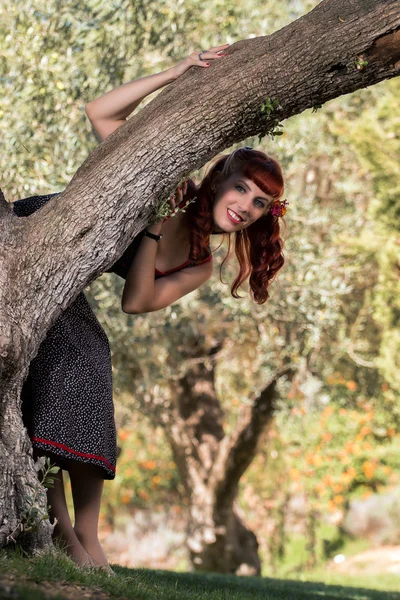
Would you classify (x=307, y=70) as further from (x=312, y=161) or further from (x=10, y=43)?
(x=312, y=161)

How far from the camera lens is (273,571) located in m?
13.0

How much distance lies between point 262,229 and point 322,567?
10355 millimetres

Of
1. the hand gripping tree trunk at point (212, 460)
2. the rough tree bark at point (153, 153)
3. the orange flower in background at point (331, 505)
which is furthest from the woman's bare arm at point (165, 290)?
the orange flower in background at point (331, 505)

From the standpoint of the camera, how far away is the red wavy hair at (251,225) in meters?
4.21

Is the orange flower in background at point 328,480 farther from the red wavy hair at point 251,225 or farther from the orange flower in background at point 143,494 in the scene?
the red wavy hair at point 251,225

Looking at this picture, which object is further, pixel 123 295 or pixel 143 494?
pixel 143 494

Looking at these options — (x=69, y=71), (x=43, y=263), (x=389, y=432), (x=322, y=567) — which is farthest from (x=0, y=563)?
(x=322, y=567)

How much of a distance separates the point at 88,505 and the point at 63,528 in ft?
0.71

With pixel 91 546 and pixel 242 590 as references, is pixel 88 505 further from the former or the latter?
pixel 242 590

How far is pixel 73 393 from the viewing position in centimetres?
381

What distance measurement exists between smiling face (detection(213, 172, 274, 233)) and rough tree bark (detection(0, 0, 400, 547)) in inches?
17.9

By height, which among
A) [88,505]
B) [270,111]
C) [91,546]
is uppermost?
[270,111]

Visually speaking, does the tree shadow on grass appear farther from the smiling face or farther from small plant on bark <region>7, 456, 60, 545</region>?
the smiling face

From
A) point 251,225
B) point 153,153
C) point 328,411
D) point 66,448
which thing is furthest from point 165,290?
point 328,411
